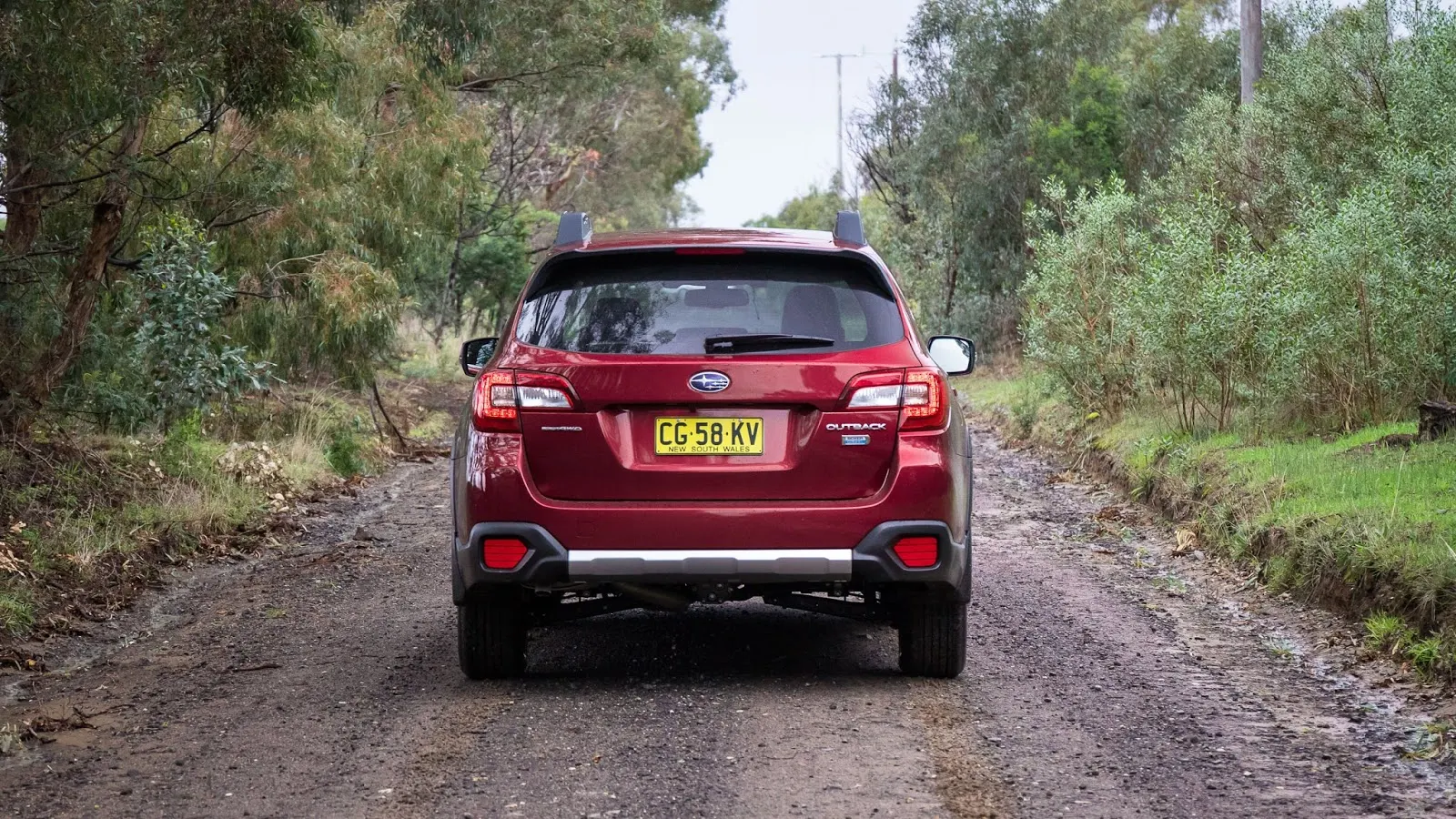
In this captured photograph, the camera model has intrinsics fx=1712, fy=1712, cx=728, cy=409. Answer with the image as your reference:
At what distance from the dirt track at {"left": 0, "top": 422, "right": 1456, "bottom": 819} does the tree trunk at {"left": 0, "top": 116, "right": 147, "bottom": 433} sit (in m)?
2.27

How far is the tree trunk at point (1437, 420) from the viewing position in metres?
10.7

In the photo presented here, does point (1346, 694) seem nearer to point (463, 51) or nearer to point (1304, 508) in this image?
point (1304, 508)

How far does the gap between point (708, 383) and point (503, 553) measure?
99 centimetres

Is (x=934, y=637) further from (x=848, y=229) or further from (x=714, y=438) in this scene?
(x=848, y=229)

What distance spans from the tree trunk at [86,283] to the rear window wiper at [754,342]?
6061 millimetres

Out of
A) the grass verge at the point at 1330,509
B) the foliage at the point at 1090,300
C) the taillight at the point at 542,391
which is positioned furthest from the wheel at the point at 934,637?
the foliage at the point at 1090,300

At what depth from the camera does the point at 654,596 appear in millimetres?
Answer: 6586

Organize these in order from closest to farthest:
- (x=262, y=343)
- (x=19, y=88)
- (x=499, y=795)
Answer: (x=499, y=795), (x=19, y=88), (x=262, y=343)

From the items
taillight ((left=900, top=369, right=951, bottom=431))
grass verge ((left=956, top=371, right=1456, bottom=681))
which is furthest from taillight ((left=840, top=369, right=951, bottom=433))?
grass verge ((left=956, top=371, right=1456, bottom=681))

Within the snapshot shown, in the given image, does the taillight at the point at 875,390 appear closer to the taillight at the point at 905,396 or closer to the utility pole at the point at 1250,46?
the taillight at the point at 905,396

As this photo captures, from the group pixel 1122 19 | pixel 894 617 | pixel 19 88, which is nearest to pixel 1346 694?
pixel 894 617

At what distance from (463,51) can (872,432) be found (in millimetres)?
7952

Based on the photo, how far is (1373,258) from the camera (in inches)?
455

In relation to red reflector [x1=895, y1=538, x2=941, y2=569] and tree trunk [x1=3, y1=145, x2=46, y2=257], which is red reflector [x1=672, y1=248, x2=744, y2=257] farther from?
tree trunk [x1=3, y1=145, x2=46, y2=257]
